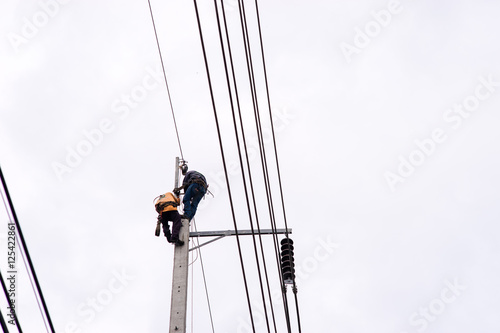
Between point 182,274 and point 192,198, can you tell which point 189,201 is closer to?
point 192,198

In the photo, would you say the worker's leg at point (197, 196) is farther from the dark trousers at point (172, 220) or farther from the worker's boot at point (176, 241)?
the worker's boot at point (176, 241)

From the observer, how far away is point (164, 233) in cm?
1015

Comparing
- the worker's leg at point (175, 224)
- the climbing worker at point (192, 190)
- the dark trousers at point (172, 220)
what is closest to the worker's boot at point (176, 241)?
the worker's leg at point (175, 224)

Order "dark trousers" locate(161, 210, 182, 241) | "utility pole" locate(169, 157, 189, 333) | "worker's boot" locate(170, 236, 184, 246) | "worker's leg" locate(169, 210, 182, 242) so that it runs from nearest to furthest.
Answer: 1. "utility pole" locate(169, 157, 189, 333)
2. "worker's boot" locate(170, 236, 184, 246)
3. "worker's leg" locate(169, 210, 182, 242)
4. "dark trousers" locate(161, 210, 182, 241)

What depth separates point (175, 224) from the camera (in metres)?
9.99

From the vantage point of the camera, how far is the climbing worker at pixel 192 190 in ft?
35.6

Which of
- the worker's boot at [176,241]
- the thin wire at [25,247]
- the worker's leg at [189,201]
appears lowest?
the thin wire at [25,247]

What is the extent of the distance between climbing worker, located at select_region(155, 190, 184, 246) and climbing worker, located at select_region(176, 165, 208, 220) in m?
0.19

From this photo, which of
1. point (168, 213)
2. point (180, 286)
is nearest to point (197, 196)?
point (168, 213)

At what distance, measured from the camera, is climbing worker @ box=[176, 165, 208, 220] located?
10844 mm

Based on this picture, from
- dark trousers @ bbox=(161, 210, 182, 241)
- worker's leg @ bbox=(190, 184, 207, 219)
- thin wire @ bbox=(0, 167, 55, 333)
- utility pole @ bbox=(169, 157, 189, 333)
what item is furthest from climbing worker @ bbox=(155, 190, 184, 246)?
thin wire @ bbox=(0, 167, 55, 333)

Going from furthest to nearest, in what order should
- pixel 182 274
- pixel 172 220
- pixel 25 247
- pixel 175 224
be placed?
pixel 172 220
pixel 175 224
pixel 182 274
pixel 25 247

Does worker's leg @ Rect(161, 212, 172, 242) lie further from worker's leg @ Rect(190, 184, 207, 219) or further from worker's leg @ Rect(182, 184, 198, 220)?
worker's leg @ Rect(190, 184, 207, 219)

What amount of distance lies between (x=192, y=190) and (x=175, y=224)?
47.6 inches
